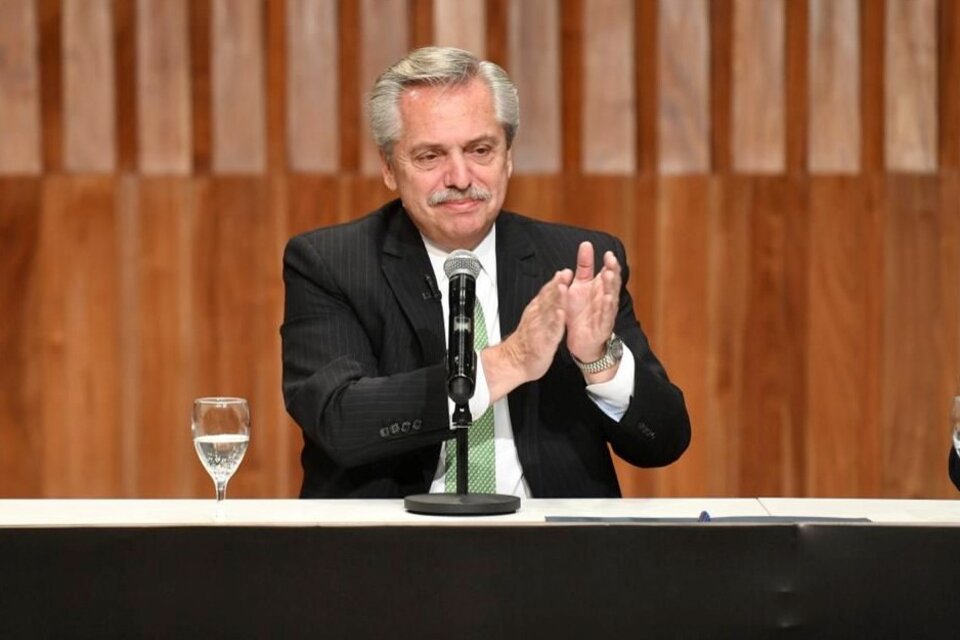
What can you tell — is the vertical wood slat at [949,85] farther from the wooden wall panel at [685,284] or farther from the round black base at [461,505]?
the round black base at [461,505]

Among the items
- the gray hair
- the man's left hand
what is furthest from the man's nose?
the man's left hand

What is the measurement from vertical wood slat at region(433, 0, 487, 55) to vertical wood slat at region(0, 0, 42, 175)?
47.7 inches

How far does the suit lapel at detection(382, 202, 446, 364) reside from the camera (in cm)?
277

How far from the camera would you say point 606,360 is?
101 inches

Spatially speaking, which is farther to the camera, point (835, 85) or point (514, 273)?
point (835, 85)

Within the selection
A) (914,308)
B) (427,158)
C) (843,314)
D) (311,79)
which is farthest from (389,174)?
(914,308)

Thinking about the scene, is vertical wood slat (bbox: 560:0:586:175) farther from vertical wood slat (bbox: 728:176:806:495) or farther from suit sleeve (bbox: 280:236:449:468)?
suit sleeve (bbox: 280:236:449:468)

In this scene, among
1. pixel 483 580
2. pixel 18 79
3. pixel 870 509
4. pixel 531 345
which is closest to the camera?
pixel 483 580

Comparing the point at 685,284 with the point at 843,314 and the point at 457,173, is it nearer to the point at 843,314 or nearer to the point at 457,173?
the point at 843,314

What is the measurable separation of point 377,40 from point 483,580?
106 inches

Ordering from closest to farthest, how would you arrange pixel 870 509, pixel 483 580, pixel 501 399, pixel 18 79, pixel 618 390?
1. pixel 483 580
2. pixel 870 509
3. pixel 618 390
4. pixel 501 399
5. pixel 18 79

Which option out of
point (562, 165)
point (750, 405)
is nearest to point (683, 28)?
point (562, 165)

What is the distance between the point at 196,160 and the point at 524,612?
2705 mm

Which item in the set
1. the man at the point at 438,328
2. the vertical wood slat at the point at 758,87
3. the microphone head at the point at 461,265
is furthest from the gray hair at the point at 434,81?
the vertical wood slat at the point at 758,87
